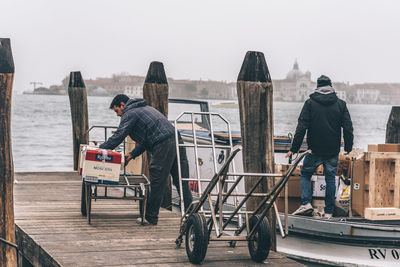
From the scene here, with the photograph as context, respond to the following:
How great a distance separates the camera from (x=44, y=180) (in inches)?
518

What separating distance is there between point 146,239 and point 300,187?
2.85 meters

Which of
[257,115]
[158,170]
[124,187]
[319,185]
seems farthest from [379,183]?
[124,187]

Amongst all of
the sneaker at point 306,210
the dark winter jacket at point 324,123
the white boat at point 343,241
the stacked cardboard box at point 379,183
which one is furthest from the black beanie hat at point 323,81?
the white boat at point 343,241

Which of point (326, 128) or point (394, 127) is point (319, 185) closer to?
point (326, 128)

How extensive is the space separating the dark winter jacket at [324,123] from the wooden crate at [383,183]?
1.26 ft

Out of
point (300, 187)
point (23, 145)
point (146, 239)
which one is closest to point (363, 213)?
point (300, 187)

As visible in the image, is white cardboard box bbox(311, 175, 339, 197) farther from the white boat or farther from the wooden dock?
the wooden dock

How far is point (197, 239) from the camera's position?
6566 mm

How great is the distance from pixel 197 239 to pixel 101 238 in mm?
1520

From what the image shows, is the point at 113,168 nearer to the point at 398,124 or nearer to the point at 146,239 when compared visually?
the point at 146,239

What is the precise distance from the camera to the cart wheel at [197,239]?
6535mm

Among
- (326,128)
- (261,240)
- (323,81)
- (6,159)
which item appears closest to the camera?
(261,240)

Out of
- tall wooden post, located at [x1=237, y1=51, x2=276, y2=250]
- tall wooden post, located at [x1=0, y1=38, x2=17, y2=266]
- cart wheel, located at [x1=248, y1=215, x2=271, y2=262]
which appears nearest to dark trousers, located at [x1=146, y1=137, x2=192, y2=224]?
tall wooden post, located at [x1=237, y1=51, x2=276, y2=250]

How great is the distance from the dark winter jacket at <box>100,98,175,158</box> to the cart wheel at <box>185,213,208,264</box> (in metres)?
1.89
